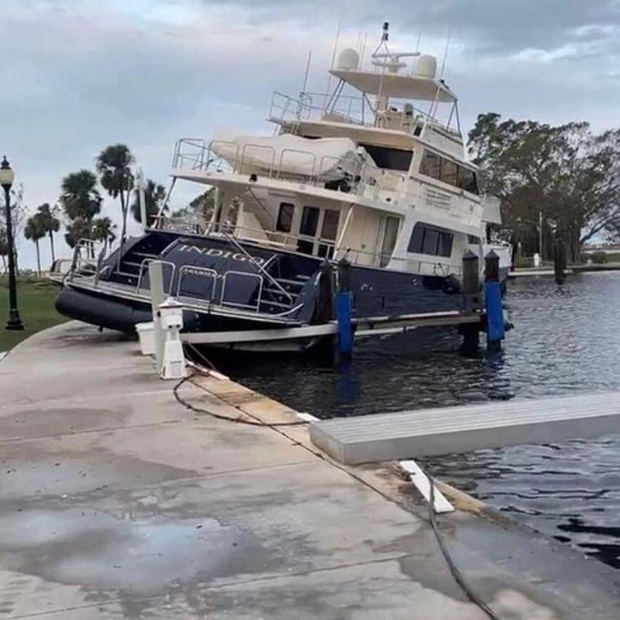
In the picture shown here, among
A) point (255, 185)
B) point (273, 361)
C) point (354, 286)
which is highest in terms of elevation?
point (255, 185)

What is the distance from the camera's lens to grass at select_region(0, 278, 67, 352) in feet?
60.8

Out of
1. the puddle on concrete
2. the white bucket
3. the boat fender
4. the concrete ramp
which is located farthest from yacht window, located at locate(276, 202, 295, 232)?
the puddle on concrete

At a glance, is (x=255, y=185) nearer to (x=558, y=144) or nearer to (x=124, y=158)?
(x=124, y=158)

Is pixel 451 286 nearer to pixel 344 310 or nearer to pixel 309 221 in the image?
pixel 309 221

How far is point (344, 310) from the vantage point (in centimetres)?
1712

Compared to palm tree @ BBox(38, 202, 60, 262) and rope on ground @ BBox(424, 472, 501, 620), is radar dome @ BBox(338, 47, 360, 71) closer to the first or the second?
rope on ground @ BBox(424, 472, 501, 620)

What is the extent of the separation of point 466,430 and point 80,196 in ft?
204

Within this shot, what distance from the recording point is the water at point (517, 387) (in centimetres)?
728

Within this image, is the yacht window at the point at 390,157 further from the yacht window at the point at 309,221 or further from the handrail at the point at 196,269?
the handrail at the point at 196,269

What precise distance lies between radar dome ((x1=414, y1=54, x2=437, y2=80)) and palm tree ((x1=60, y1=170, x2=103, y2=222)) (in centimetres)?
4458

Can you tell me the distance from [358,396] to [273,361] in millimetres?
3719

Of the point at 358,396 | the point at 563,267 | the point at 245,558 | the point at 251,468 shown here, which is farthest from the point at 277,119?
the point at 563,267

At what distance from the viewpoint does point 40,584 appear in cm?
437

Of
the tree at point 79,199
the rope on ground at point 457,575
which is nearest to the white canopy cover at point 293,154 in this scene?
the rope on ground at point 457,575
